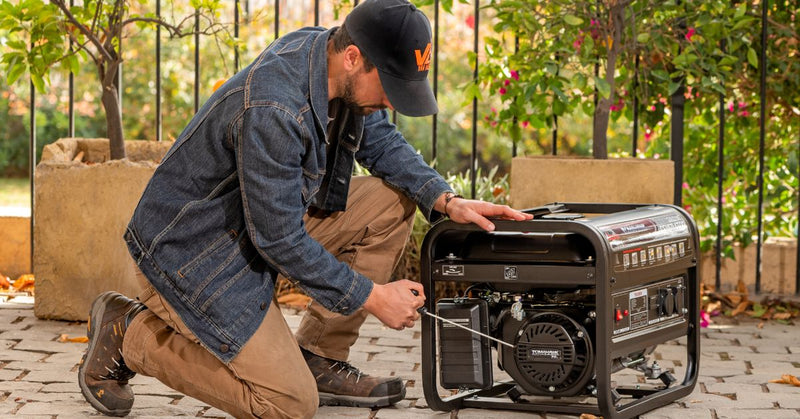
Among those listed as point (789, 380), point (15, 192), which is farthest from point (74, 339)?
point (15, 192)

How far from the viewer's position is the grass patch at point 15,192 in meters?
8.91

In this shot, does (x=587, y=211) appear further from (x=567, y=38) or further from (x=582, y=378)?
(x=567, y=38)

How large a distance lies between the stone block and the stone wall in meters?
1.66

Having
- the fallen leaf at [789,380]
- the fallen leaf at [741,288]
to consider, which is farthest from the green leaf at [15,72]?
the fallen leaf at [741,288]

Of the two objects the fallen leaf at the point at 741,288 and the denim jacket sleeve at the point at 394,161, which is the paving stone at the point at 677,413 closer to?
the denim jacket sleeve at the point at 394,161

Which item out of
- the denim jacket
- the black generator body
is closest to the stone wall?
the denim jacket

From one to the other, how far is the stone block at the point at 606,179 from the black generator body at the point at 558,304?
1183 mm

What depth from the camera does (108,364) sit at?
3.40 meters

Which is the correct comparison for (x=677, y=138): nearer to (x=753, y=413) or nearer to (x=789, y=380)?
(x=789, y=380)

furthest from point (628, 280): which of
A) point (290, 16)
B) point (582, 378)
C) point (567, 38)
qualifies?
point (290, 16)

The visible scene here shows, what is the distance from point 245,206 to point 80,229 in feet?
6.39

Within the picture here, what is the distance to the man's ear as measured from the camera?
3.05m

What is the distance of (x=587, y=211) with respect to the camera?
3.74m

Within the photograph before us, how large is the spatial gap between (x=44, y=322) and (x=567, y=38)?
2.56 metres
